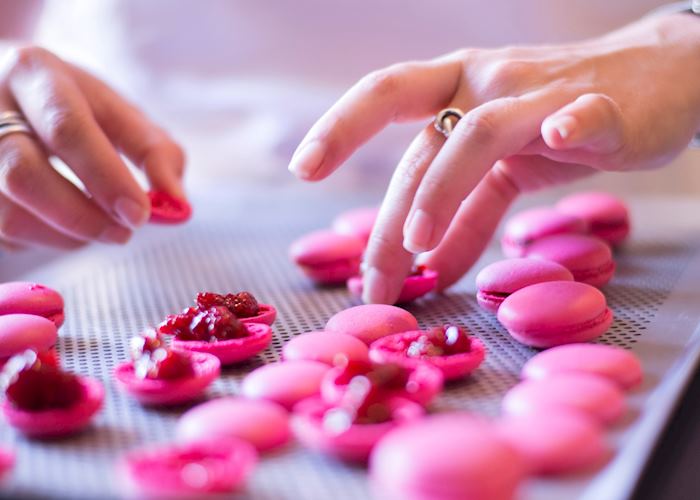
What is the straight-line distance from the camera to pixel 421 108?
1.10m

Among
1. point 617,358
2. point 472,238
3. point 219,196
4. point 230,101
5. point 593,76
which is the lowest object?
point 219,196

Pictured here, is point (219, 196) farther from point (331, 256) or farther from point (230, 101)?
point (331, 256)

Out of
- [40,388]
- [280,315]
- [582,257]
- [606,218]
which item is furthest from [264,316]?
[606,218]

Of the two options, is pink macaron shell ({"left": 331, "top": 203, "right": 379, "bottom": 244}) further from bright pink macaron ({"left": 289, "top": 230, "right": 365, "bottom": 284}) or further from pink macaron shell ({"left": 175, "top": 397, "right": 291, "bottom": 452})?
pink macaron shell ({"left": 175, "top": 397, "right": 291, "bottom": 452})

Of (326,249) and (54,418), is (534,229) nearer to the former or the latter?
(326,249)

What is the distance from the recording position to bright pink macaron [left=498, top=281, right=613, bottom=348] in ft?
2.79

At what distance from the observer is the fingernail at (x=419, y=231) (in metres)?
0.92

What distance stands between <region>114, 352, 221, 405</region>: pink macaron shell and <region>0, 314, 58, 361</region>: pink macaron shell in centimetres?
12

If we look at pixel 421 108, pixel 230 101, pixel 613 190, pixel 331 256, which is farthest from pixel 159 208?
pixel 613 190

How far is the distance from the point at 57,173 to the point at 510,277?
1.86ft

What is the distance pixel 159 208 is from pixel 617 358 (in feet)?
2.15

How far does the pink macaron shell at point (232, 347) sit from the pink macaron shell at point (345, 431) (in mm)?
167

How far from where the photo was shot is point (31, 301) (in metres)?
0.95

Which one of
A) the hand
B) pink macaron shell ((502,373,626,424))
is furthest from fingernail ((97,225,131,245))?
pink macaron shell ((502,373,626,424))
